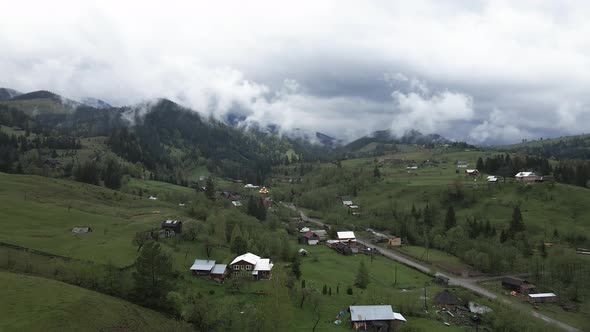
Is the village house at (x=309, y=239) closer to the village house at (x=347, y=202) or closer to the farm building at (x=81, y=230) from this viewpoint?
the village house at (x=347, y=202)

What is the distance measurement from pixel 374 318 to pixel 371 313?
1.14 metres

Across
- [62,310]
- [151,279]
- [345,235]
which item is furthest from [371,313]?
[345,235]

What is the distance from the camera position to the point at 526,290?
275 feet

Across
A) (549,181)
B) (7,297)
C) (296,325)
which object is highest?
(549,181)

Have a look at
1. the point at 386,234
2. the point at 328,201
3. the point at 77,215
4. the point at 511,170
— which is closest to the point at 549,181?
the point at 511,170

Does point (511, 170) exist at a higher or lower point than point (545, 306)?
higher

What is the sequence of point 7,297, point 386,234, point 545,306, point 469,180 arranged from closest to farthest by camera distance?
point 7,297 → point 545,306 → point 386,234 → point 469,180

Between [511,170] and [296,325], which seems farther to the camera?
[511,170]

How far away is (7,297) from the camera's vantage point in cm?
4291

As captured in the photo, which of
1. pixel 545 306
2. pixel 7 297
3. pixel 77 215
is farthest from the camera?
pixel 77 215

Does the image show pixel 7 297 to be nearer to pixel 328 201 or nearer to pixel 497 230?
pixel 497 230

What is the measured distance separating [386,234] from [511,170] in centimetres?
7637

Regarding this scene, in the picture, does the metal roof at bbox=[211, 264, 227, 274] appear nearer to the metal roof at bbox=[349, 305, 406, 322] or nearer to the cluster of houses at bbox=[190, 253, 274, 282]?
the cluster of houses at bbox=[190, 253, 274, 282]

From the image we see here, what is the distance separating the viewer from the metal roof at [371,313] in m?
58.6
